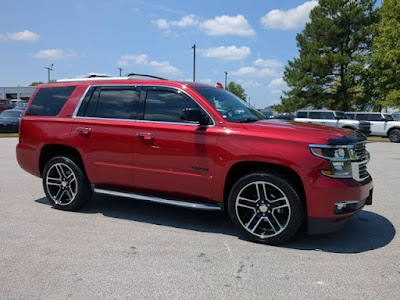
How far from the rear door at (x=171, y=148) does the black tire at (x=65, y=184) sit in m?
0.96

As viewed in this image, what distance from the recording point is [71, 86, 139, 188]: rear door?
16.4ft

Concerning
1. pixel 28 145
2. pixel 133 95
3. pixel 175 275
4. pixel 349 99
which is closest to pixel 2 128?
pixel 28 145

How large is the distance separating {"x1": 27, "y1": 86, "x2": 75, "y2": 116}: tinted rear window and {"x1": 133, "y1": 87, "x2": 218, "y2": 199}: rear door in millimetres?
1408

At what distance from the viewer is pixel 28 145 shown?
586cm

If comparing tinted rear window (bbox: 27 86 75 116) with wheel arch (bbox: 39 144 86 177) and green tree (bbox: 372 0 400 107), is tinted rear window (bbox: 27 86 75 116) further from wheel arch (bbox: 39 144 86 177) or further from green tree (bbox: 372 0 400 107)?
green tree (bbox: 372 0 400 107)

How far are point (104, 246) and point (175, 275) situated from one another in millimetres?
1090

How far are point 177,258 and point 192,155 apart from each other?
1.25m

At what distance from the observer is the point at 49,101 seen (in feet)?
19.0

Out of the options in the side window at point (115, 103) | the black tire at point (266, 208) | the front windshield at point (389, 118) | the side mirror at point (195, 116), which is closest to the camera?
the black tire at point (266, 208)

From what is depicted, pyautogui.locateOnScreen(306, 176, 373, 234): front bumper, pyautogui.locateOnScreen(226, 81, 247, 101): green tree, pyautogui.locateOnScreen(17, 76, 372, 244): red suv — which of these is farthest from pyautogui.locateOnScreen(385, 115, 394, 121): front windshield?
pyautogui.locateOnScreen(226, 81, 247, 101): green tree

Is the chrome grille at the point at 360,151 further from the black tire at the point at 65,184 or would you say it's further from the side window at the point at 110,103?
the black tire at the point at 65,184

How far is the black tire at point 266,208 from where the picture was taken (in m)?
4.08

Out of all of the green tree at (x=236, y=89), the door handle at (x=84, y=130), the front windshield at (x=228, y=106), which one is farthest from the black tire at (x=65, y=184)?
the green tree at (x=236, y=89)

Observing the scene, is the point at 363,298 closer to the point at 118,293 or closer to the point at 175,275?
the point at 175,275
